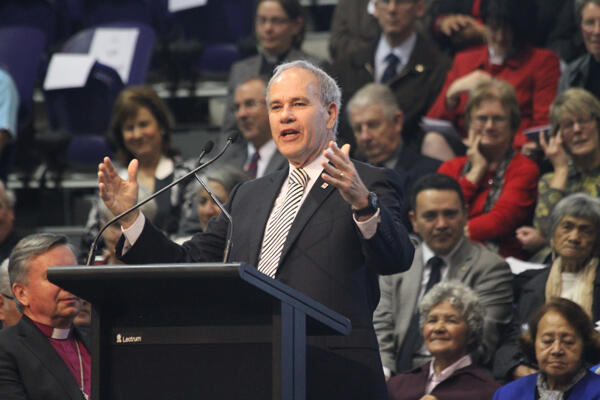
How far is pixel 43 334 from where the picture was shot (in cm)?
325

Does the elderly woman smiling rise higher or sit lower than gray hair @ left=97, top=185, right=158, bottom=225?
lower

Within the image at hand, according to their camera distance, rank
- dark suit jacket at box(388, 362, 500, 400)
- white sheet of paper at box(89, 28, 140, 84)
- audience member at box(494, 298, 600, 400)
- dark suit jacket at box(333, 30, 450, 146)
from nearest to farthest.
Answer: audience member at box(494, 298, 600, 400), dark suit jacket at box(388, 362, 500, 400), dark suit jacket at box(333, 30, 450, 146), white sheet of paper at box(89, 28, 140, 84)

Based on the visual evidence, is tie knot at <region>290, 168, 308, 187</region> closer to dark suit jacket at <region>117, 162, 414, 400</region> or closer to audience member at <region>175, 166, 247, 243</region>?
dark suit jacket at <region>117, 162, 414, 400</region>

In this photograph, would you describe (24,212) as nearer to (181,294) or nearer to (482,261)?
(482,261)

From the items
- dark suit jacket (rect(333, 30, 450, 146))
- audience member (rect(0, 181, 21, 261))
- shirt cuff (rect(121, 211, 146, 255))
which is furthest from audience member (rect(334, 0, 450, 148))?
shirt cuff (rect(121, 211, 146, 255))

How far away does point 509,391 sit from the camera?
3.67 meters

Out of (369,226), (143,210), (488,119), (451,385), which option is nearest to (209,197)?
(143,210)

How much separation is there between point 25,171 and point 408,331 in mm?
3132

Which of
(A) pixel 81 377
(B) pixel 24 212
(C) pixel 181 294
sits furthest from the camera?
(B) pixel 24 212

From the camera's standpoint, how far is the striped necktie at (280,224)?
2486 mm

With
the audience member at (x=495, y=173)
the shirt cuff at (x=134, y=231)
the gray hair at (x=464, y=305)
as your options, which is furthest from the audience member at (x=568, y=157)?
the shirt cuff at (x=134, y=231)

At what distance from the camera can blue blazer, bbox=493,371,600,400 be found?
3.53 m

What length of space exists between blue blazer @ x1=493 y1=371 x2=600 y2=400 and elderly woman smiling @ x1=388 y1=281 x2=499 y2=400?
268mm

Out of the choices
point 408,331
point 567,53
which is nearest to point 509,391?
point 408,331
